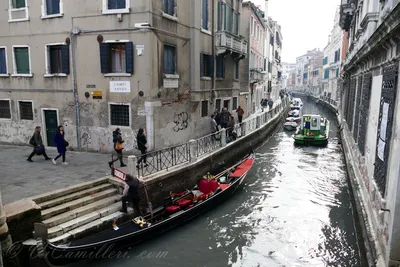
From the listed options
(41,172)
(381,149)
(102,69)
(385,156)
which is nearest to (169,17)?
(102,69)

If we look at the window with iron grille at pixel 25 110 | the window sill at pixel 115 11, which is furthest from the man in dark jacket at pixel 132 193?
the window with iron grille at pixel 25 110

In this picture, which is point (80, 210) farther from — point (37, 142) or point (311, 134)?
point (311, 134)

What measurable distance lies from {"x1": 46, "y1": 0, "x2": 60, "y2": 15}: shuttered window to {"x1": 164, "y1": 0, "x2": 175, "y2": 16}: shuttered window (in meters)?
4.13

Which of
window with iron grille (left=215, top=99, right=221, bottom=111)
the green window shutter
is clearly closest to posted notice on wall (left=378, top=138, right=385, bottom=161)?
window with iron grille (left=215, top=99, right=221, bottom=111)

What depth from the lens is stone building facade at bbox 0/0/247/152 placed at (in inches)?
435

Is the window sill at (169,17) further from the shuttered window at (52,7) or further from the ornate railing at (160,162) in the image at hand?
the ornate railing at (160,162)

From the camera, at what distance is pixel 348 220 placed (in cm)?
943

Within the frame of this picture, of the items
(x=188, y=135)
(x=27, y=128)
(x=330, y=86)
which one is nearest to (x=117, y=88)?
(x=188, y=135)

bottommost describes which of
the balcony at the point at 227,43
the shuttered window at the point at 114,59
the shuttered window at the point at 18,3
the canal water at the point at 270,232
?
the canal water at the point at 270,232

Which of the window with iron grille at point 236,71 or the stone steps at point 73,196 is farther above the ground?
the window with iron grille at point 236,71

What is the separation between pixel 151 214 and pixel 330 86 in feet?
147

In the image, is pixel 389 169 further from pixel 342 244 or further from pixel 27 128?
pixel 27 128

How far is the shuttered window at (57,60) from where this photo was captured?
11945 mm

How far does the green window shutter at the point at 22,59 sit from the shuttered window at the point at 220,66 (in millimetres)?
8833
